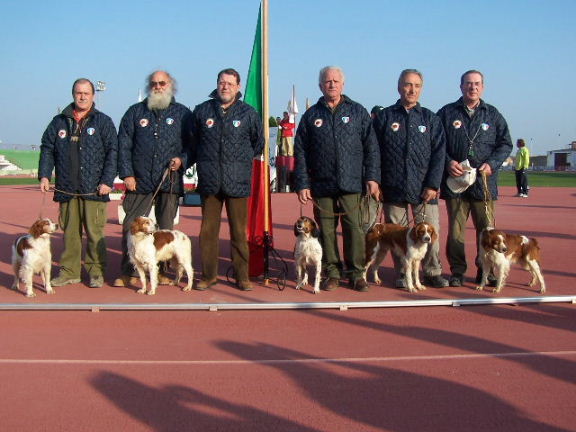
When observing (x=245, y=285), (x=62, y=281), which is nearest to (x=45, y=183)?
(x=62, y=281)

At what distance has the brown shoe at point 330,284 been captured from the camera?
7.16m

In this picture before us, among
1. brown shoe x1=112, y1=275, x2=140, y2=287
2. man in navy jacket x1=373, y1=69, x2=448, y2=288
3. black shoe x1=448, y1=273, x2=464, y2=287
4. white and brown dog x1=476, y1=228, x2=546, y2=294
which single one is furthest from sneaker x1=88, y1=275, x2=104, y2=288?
white and brown dog x1=476, y1=228, x2=546, y2=294

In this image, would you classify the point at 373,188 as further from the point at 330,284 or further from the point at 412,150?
the point at 330,284

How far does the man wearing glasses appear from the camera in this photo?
22.7 feet

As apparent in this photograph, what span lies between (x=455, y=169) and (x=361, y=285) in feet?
5.66

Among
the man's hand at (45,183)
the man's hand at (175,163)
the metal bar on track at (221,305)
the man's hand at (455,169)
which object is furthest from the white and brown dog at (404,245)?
the man's hand at (45,183)

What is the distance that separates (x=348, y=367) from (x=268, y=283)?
10.1 feet

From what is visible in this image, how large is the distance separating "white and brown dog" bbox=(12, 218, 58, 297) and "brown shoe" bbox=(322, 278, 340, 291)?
3.16 meters

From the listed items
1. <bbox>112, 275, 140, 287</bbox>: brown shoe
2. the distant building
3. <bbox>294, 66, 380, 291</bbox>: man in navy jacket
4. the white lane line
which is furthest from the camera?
the distant building

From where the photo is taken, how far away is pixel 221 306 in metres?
6.23

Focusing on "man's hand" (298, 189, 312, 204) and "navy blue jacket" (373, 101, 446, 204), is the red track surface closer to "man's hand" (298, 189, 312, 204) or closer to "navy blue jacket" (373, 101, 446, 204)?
"man's hand" (298, 189, 312, 204)

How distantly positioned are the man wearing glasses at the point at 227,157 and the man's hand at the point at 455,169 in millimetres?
2221

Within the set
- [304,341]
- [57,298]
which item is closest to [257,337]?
[304,341]

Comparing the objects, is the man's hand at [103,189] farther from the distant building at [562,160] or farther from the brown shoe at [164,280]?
the distant building at [562,160]
